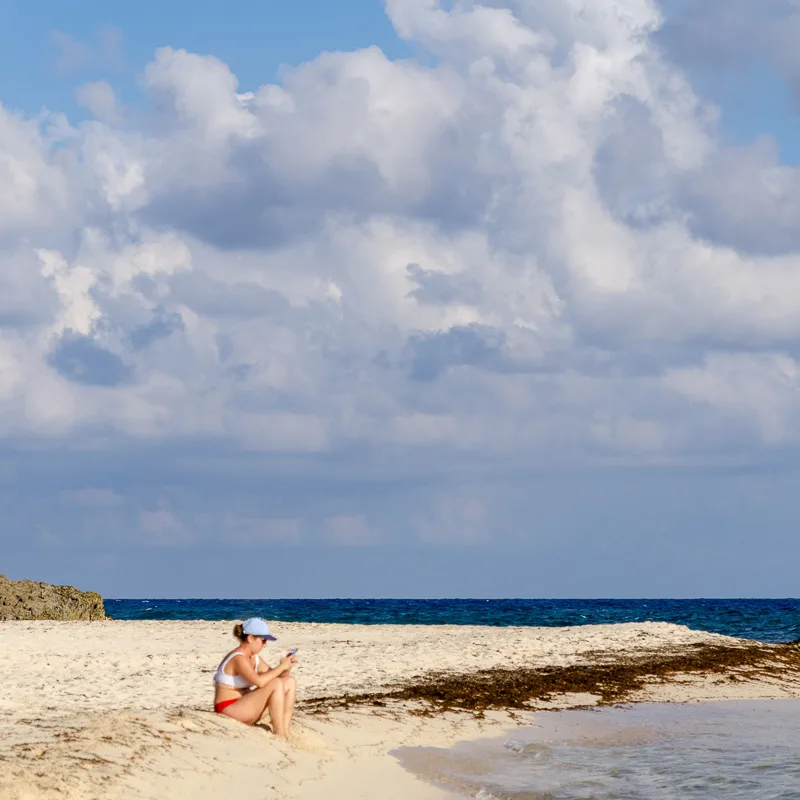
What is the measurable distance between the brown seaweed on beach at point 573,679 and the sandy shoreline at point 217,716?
1.20 ft

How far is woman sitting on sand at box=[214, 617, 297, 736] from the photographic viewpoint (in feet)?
41.7

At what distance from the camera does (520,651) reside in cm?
2639

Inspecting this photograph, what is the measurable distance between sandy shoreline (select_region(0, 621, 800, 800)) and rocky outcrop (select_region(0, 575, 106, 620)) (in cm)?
691

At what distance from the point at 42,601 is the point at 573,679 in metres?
25.6

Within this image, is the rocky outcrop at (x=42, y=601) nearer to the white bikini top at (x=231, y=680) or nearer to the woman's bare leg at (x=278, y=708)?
the white bikini top at (x=231, y=680)

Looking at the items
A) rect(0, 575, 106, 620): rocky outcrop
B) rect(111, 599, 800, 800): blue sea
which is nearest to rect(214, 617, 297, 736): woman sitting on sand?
rect(111, 599, 800, 800): blue sea

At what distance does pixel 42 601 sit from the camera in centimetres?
4066

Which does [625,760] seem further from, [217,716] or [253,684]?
[217,716]

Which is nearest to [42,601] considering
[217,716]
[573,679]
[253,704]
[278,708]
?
[573,679]

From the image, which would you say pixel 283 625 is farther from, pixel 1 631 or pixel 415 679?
pixel 415 679

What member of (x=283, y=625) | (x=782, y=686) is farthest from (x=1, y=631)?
(x=782, y=686)

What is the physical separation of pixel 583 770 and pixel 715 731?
4.24m

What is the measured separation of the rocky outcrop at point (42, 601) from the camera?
3962 cm

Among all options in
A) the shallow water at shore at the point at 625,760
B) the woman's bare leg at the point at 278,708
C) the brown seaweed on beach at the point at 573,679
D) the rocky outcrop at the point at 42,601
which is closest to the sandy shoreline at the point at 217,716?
the woman's bare leg at the point at 278,708
